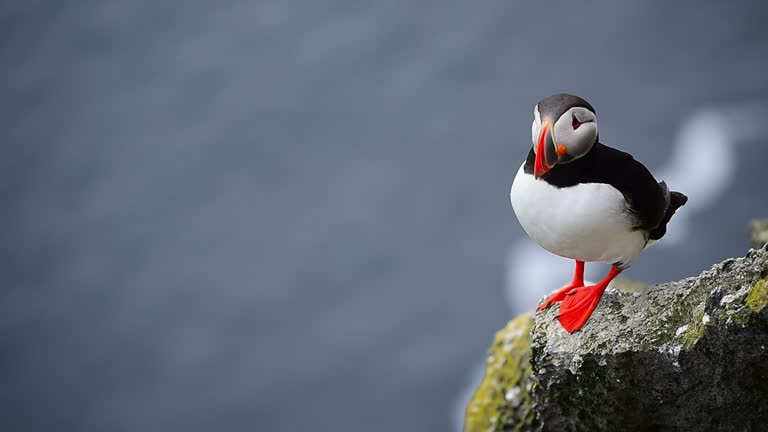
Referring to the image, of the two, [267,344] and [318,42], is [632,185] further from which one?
[318,42]

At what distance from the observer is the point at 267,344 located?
6.27 m

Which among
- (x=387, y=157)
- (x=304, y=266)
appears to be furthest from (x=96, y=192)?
(x=387, y=157)

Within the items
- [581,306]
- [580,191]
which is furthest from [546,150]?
[581,306]

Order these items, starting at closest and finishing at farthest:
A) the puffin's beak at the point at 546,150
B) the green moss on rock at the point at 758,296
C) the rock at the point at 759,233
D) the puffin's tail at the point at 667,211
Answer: the green moss on rock at the point at 758,296 → the puffin's beak at the point at 546,150 → the puffin's tail at the point at 667,211 → the rock at the point at 759,233

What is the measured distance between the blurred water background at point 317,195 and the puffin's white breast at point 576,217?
3.67m

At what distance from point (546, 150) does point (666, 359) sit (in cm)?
70

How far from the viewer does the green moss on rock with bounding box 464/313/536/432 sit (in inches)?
116

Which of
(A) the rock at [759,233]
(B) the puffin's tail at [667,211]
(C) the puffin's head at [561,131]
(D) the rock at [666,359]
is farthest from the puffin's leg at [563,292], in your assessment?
(A) the rock at [759,233]

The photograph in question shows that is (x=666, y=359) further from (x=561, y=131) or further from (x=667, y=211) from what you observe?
(x=561, y=131)

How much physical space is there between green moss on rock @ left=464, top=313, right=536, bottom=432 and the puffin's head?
108cm

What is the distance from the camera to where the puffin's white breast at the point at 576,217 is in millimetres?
2094

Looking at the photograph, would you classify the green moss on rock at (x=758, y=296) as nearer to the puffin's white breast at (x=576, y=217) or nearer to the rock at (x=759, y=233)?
the puffin's white breast at (x=576, y=217)

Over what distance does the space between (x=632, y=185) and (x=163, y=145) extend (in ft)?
20.2

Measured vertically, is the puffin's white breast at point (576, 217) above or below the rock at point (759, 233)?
below
